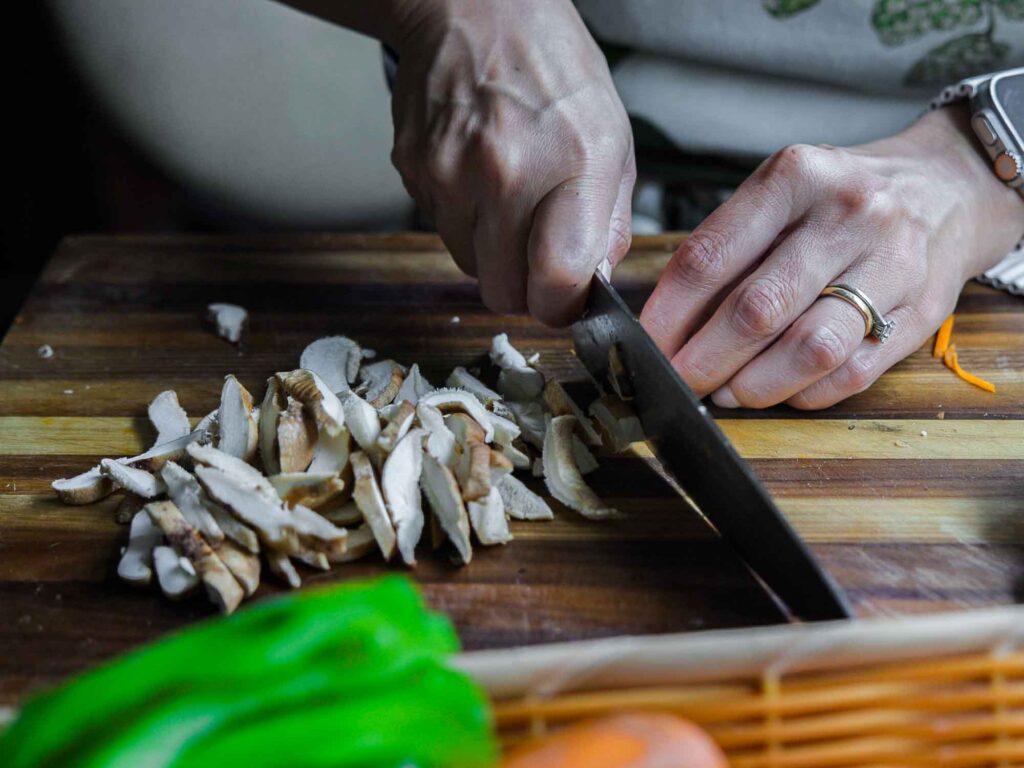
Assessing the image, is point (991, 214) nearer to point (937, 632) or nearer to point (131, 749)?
point (937, 632)

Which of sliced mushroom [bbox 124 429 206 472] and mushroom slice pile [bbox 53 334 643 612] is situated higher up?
mushroom slice pile [bbox 53 334 643 612]

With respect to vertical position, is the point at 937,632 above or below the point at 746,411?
above

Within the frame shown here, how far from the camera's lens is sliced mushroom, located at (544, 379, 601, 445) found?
1.18 meters

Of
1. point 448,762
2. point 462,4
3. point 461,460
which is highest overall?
point 462,4

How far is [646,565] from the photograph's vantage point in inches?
40.2

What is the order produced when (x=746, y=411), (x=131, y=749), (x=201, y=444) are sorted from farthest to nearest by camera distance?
(x=746, y=411)
(x=201, y=444)
(x=131, y=749)

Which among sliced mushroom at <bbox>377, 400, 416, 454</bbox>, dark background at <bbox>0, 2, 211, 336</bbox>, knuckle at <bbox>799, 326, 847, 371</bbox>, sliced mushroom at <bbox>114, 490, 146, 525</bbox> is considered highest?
knuckle at <bbox>799, 326, 847, 371</bbox>

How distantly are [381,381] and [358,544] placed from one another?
304mm

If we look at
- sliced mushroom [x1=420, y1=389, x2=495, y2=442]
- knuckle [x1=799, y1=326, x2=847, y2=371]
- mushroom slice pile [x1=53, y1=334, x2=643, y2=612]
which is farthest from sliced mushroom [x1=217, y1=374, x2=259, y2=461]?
knuckle [x1=799, y1=326, x2=847, y2=371]

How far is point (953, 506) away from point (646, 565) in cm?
37

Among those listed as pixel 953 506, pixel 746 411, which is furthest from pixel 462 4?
pixel 953 506

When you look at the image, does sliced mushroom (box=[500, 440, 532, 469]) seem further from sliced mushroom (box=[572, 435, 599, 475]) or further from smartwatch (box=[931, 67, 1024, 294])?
smartwatch (box=[931, 67, 1024, 294])

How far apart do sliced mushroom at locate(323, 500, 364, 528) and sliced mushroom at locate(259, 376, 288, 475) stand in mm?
84

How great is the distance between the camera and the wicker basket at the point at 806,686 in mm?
631
